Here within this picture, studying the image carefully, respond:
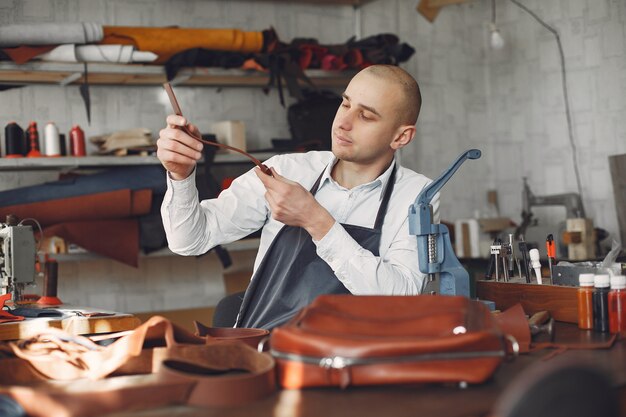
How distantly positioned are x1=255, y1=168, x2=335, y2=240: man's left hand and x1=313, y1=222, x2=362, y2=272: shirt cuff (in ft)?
0.06

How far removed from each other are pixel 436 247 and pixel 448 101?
3930 mm

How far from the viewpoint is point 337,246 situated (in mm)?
2635

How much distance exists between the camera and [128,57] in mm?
4844

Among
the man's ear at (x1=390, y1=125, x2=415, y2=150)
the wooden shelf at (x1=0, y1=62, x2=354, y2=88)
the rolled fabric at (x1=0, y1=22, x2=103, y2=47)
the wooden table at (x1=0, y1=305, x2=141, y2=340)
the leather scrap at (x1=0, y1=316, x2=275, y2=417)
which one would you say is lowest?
the wooden table at (x1=0, y1=305, x2=141, y2=340)

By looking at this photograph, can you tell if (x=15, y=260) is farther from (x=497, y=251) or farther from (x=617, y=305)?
(x=617, y=305)

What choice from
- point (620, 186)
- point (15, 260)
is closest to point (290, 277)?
point (15, 260)

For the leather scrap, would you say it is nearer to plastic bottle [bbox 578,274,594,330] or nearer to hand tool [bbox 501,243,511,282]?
plastic bottle [bbox 578,274,594,330]

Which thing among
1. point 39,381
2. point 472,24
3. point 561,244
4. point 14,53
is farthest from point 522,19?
point 39,381

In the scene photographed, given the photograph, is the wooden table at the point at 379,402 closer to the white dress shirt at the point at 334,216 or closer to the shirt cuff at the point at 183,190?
the white dress shirt at the point at 334,216

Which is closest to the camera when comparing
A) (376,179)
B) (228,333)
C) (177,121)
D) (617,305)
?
(228,333)

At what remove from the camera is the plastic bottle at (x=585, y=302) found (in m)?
2.47

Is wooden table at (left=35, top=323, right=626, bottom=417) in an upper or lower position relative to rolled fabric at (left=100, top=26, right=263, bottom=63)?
lower

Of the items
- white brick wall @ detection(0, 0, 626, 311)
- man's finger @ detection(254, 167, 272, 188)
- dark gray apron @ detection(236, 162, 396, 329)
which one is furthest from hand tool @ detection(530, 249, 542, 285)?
white brick wall @ detection(0, 0, 626, 311)

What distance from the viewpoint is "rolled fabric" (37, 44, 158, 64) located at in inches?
184
